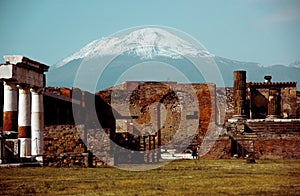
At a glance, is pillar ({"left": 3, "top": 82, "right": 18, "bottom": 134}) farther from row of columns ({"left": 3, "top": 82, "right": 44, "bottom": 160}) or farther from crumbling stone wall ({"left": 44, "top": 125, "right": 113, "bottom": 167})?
crumbling stone wall ({"left": 44, "top": 125, "right": 113, "bottom": 167})

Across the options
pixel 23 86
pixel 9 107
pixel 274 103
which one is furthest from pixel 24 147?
pixel 274 103

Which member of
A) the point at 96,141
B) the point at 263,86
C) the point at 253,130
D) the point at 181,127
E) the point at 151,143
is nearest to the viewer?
the point at 96,141

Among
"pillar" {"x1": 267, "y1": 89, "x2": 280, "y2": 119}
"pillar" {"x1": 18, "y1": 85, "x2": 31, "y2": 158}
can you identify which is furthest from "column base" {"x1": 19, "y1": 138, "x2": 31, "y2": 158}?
"pillar" {"x1": 267, "y1": 89, "x2": 280, "y2": 119}

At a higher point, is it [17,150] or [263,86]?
[263,86]

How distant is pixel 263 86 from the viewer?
50.9 m

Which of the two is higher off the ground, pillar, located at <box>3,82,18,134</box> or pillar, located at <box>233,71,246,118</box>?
pillar, located at <box>233,71,246,118</box>

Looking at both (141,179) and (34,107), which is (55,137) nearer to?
(34,107)

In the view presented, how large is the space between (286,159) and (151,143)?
5.27 m

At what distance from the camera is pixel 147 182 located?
14.5m

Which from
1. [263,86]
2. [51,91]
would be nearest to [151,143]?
[51,91]

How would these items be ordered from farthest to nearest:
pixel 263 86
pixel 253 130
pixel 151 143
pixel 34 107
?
→ pixel 263 86
pixel 253 130
pixel 151 143
pixel 34 107

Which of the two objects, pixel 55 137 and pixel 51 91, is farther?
pixel 51 91

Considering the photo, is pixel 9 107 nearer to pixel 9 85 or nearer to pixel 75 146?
pixel 9 85

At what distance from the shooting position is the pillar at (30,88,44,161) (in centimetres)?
2320
